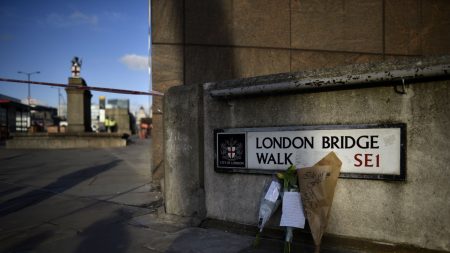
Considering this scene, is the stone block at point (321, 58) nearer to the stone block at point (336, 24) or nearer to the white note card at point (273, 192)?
the stone block at point (336, 24)

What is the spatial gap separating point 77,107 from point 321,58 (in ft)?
49.4

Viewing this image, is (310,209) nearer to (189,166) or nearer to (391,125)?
(391,125)

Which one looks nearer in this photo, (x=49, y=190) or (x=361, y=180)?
(x=361, y=180)

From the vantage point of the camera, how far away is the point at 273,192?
12.6ft

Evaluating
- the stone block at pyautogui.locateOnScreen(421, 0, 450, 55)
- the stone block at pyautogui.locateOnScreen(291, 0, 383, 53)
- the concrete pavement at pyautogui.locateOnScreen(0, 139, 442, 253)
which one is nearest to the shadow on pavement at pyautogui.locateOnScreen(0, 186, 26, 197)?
the concrete pavement at pyautogui.locateOnScreen(0, 139, 442, 253)

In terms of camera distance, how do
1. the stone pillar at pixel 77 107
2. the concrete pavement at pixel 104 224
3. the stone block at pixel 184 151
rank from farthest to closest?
the stone pillar at pixel 77 107 → the stone block at pixel 184 151 → the concrete pavement at pixel 104 224

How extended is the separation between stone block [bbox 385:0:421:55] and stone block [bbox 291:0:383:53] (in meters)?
0.21

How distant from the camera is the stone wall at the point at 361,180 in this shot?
3277 mm

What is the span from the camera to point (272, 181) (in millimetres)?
3943

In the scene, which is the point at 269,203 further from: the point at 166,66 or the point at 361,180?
the point at 166,66

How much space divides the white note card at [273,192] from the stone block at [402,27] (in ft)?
18.9

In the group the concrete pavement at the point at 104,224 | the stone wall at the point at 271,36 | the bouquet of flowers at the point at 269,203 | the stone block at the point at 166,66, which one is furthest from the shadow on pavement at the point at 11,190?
the bouquet of flowers at the point at 269,203

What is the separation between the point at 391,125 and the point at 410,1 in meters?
6.05

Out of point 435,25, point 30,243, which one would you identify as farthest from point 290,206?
point 435,25
